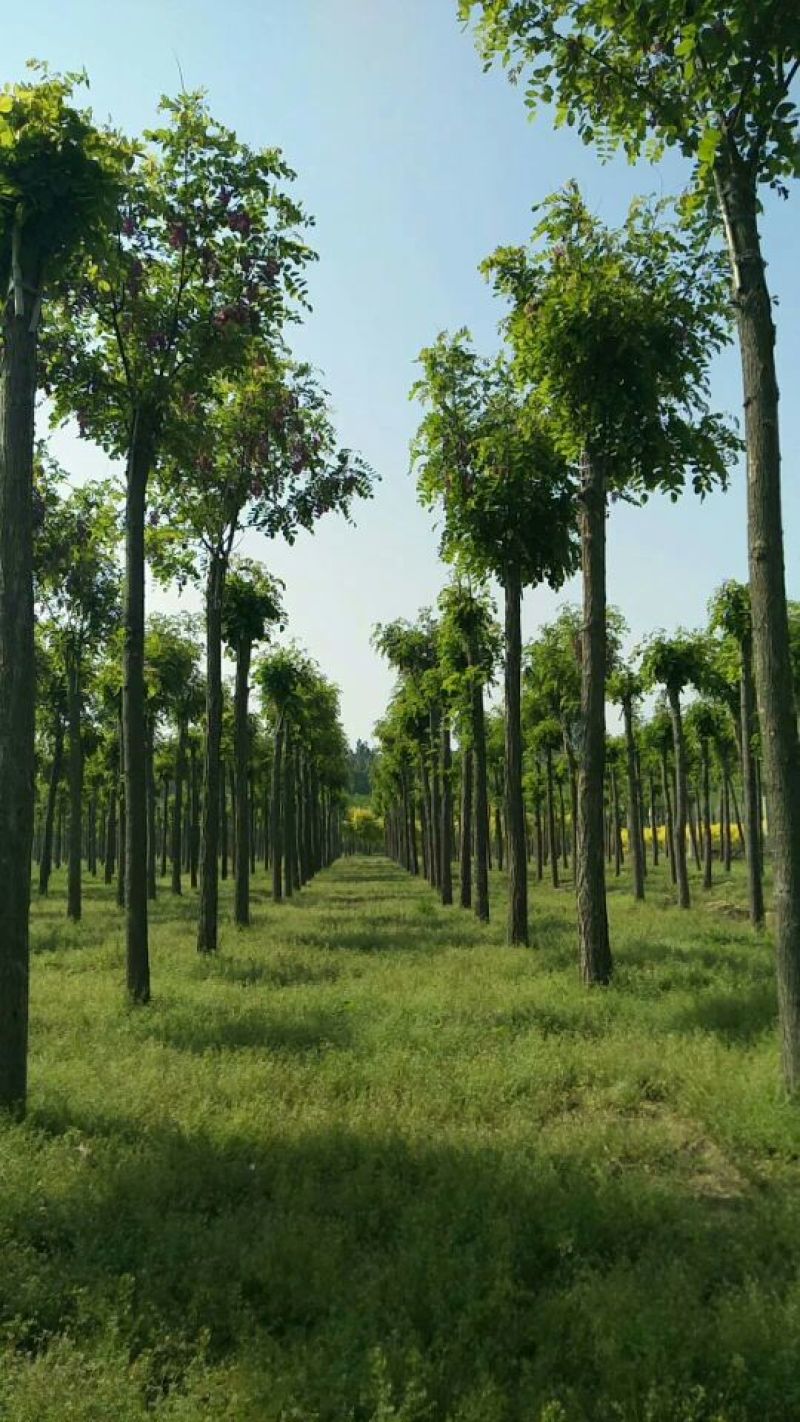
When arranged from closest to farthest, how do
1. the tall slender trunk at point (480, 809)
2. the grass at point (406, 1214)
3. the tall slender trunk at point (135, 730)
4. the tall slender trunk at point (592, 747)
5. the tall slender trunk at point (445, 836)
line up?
1. the grass at point (406, 1214)
2. the tall slender trunk at point (135, 730)
3. the tall slender trunk at point (592, 747)
4. the tall slender trunk at point (480, 809)
5. the tall slender trunk at point (445, 836)

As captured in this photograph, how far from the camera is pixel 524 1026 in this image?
10133 mm

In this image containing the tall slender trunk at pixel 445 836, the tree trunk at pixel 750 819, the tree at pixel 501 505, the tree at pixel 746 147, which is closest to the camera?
the tree at pixel 746 147

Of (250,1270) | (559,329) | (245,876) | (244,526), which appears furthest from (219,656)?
(250,1270)

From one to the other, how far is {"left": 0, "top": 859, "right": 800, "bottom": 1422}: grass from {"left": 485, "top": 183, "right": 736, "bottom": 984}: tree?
10.7 feet

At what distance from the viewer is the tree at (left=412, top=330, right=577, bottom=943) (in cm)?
1606

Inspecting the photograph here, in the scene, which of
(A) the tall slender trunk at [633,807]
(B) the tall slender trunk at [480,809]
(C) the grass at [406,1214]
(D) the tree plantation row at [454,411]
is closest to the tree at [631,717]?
(A) the tall slender trunk at [633,807]

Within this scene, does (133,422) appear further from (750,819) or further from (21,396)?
(750,819)

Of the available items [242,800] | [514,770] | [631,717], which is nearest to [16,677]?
[514,770]

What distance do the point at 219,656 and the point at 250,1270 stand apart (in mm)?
14166

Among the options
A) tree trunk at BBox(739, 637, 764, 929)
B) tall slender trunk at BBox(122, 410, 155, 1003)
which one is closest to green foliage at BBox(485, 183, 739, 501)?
tall slender trunk at BBox(122, 410, 155, 1003)

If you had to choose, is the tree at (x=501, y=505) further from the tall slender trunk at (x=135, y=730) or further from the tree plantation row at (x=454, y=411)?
the tall slender trunk at (x=135, y=730)

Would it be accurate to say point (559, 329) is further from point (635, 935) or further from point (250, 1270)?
point (635, 935)

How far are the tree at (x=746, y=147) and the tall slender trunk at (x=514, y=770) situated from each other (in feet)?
31.1

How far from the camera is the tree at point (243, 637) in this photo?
21.2 metres
